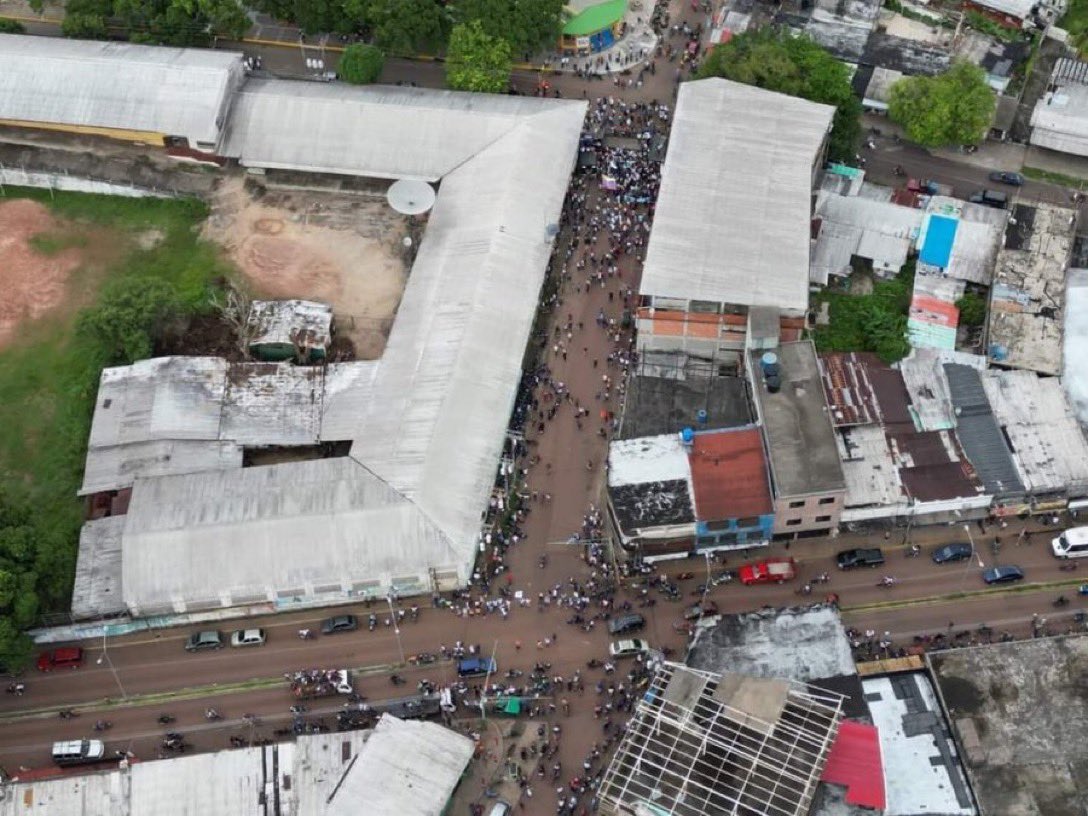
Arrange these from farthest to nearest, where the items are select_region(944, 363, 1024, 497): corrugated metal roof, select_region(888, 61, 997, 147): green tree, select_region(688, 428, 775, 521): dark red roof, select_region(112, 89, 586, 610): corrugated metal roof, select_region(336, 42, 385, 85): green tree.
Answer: select_region(336, 42, 385, 85): green tree < select_region(888, 61, 997, 147): green tree < select_region(944, 363, 1024, 497): corrugated metal roof < select_region(112, 89, 586, 610): corrugated metal roof < select_region(688, 428, 775, 521): dark red roof

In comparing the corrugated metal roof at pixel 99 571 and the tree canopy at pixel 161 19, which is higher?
the tree canopy at pixel 161 19

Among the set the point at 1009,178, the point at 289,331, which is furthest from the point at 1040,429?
the point at 289,331

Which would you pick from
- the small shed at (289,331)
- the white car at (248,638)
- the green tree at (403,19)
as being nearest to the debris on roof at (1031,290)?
the small shed at (289,331)

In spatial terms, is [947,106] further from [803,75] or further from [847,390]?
[847,390]

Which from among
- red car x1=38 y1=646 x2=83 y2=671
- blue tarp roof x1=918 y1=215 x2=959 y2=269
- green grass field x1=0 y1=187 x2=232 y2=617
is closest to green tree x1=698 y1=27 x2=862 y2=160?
blue tarp roof x1=918 y1=215 x2=959 y2=269

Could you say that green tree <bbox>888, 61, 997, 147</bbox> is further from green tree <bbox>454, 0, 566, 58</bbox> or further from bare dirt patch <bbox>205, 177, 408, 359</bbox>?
bare dirt patch <bbox>205, 177, 408, 359</bbox>

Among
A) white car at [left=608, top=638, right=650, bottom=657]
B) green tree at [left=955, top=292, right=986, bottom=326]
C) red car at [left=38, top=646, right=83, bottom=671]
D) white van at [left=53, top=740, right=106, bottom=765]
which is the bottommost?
white van at [left=53, top=740, right=106, bottom=765]

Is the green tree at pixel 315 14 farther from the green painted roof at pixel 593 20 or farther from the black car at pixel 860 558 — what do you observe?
the black car at pixel 860 558

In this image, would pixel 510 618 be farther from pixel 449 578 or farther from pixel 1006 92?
pixel 1006 92
